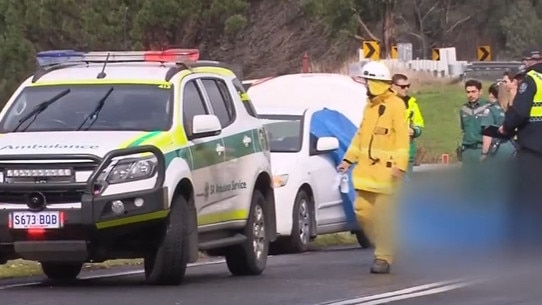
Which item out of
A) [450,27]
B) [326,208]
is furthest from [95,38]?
[450,27]

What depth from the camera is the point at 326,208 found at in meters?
17.4

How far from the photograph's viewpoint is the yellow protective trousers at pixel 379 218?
12.9 m

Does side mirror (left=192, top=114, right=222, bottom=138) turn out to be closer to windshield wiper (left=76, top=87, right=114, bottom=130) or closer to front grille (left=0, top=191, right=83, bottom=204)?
windshield wiper (left=76, top=87, right=114, bottom=130)

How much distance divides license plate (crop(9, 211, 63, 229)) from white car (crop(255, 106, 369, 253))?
17.0 ft

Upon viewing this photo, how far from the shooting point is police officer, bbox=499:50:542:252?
13.3 m

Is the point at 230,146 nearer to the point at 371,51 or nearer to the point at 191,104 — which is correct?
the point at 191,104

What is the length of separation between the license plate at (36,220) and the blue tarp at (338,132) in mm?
6458

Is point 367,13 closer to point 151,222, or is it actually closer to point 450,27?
point 450,27

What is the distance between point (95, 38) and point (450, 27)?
4648 cm

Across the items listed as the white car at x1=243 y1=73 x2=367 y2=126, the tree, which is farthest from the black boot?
the tree

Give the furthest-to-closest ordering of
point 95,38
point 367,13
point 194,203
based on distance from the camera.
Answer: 1. point 367,13
2. point 95,38
3. point 194,203

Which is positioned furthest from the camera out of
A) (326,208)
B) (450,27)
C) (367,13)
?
(450,27)

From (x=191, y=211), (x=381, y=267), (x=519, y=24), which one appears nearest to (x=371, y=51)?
(x=381, y=267)

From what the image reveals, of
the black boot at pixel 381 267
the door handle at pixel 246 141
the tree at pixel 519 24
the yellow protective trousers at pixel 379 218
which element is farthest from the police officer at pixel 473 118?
the tree at pixel 519 24
